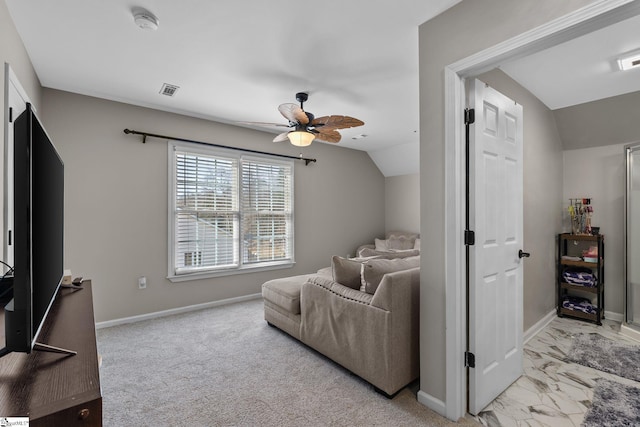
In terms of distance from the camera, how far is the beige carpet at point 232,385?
6.27 ft

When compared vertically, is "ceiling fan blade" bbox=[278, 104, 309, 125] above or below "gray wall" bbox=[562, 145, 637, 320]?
above

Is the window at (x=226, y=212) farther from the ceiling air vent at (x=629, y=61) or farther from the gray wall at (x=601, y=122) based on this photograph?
the ceiling air vent at (x=629, y=61)

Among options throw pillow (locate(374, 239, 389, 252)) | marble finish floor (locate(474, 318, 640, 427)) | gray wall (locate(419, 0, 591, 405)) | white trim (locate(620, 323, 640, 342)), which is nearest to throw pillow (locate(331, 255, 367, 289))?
gray wall (locate(419, 0, 591, 405))

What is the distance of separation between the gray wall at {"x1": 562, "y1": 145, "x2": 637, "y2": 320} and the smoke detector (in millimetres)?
4741

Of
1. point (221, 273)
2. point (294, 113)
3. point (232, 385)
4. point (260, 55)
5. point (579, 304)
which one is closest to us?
point (232, 385)

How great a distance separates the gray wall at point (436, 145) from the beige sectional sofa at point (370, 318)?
0.52ft

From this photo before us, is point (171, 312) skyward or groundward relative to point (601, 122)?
groundward

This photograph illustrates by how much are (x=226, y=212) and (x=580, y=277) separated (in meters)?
4.47

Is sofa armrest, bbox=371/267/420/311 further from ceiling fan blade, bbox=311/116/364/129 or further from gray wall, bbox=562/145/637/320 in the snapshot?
gray wall, bbox=562/145/637/320

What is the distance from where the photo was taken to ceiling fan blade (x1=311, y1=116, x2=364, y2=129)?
297 centimetres

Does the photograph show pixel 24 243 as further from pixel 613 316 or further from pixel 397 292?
pixel 613 316

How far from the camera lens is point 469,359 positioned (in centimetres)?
191

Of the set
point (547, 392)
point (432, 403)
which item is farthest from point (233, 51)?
point (547, 392)

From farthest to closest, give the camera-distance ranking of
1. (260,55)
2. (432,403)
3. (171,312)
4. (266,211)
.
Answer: (266,211)
(171,312)
(260,55)
(432,403)
